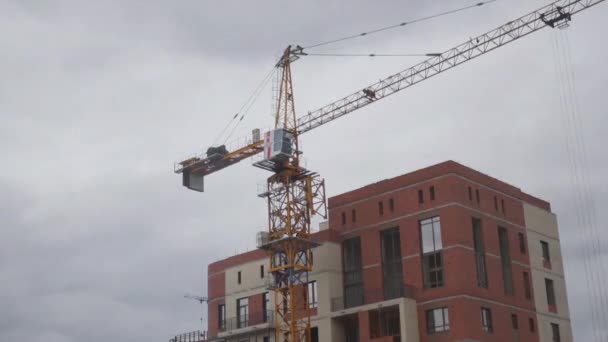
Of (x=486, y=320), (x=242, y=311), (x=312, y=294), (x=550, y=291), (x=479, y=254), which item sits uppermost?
(x=479, y=254)

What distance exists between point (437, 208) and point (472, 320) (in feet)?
35.3

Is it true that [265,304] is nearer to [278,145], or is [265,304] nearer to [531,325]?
[278,145]

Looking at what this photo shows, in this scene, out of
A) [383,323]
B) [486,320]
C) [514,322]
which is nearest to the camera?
[486,320]

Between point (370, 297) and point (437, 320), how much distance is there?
8.45 metres

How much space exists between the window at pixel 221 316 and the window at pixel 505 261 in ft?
103

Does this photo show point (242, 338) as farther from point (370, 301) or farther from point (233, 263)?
point (370, 301)

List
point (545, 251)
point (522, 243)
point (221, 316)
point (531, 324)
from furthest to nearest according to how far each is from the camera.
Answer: point (221, 316)
point (545, 251)
point (522, 243)
point (531, 324)

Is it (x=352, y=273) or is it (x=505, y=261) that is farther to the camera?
(x=352, y=273)

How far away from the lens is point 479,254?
297 feet

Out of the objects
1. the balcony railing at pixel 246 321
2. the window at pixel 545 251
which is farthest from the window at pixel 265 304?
the window at pixel 545 251

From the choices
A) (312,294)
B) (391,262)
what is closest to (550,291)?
(391,262)

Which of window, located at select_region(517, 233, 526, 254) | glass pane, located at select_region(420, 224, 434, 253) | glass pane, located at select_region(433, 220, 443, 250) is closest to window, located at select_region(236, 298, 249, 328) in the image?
glass pane, located at select_region(420, 224, 434, 253)

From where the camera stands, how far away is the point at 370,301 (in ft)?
305

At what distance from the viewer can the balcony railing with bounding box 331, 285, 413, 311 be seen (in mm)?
90062
